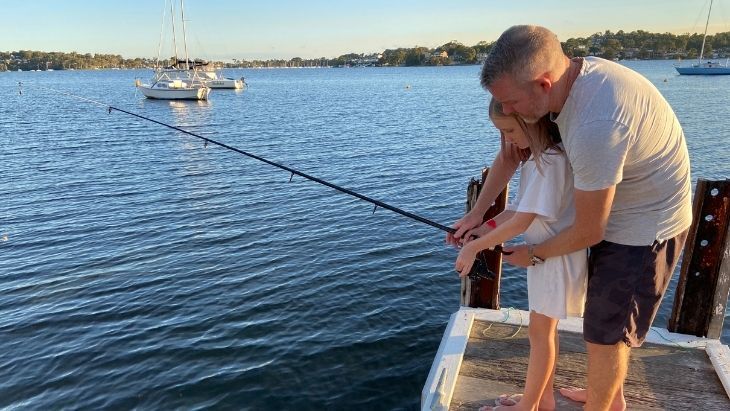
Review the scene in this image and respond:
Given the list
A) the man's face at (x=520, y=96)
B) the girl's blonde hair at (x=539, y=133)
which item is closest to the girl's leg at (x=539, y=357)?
the girl's blonde hair at (x=539, y=133)

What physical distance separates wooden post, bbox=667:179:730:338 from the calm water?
2.79m

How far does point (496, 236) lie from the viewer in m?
2.88

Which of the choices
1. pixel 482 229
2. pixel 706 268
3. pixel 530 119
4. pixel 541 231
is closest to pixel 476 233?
pixel 482 229

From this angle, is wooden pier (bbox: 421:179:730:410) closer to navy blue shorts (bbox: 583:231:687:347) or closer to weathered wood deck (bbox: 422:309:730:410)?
weathered wood deck (bbox: 422:309:730:410)

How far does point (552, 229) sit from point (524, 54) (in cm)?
110

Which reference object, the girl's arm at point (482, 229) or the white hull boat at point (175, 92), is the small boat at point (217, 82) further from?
the girl's arm at point (482, 229)

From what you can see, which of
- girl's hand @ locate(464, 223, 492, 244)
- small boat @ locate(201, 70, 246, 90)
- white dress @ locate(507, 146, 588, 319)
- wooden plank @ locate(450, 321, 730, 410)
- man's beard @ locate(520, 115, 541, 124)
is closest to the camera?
man's beard @ locate(520, 115, 541, 124)

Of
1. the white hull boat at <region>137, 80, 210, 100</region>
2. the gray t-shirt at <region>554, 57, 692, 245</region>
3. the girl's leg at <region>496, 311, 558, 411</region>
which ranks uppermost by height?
the gray t-shirt at <region>554, 57, 692, 245</region>

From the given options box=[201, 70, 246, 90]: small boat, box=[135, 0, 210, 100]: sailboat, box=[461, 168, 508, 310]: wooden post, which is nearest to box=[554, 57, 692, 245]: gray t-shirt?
box=[461, 168, 508, 310]: wooden post

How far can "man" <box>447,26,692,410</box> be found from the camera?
214 centimetres

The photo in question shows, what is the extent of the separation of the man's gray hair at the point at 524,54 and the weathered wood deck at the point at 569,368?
244 centimetres

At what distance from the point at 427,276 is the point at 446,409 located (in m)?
5.84

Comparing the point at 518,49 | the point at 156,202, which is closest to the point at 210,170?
the point at 156,202

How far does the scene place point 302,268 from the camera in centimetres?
961
